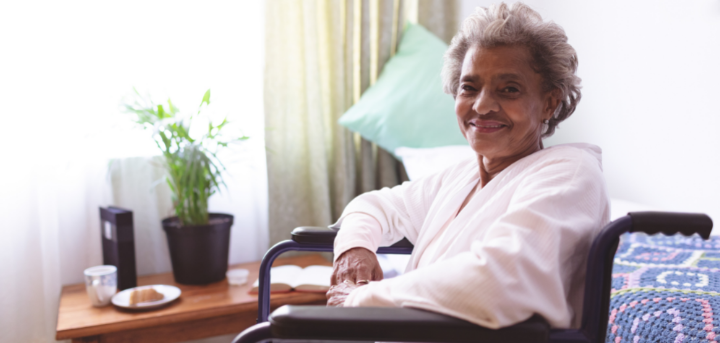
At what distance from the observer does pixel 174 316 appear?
157 centimetres

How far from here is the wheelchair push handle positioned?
701 millimetres

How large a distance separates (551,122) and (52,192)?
63.5 inches

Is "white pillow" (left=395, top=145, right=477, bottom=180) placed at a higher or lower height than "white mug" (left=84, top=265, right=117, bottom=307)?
higher

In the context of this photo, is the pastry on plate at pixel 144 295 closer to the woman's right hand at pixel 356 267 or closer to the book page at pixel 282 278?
the book page at pixel 282 278

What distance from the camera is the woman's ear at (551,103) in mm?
992

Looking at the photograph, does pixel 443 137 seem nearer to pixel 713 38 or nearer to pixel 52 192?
pixel 713 38

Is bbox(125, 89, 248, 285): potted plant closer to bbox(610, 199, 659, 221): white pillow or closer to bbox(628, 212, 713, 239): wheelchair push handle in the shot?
bbox(610, 199, 659, 221): white pillow

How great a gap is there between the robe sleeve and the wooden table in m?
0.67

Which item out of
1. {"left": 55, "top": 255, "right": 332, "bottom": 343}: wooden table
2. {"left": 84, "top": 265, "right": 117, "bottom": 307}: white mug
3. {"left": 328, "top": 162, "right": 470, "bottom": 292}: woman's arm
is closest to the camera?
{"left": 328, "top": 162, "right": 470, "bottom": 292}: woman's arm

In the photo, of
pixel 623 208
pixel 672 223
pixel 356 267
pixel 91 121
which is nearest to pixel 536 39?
pixel 672 223

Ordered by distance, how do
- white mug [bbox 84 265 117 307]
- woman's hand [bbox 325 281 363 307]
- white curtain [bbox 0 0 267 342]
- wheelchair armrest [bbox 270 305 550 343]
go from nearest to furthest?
wheelchair armrest [bbox 270 305 550 343] → woman's hand [bbox 325 281 363 307] → white mug [bbox 84 265 117 307] → white curtain [bbox 0 0 267 342]

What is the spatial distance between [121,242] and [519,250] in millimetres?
1409

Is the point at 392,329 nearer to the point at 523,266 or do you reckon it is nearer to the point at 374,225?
the point at 523,266

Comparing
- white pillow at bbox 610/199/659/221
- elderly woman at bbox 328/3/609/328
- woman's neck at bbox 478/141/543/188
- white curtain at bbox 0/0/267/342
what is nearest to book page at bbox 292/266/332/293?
white curtain at bbox 0/0/267/342
